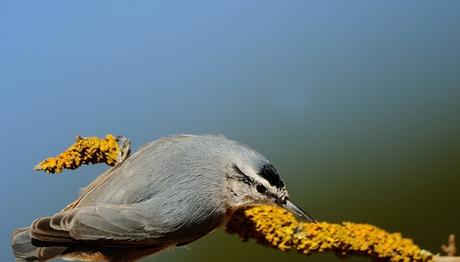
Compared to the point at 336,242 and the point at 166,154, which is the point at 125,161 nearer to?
the point at 166,154

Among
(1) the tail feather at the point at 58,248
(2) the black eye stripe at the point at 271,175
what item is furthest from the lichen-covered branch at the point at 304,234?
(1) the tail feather at the point at 58,248

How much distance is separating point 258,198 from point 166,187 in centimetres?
37

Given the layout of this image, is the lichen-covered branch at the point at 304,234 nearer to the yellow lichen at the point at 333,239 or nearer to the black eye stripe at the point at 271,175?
the yellow lichen at the point at 333,239

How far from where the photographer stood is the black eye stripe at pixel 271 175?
190 centimetres

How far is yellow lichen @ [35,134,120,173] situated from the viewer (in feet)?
6.68

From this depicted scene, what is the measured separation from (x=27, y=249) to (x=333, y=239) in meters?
1.26

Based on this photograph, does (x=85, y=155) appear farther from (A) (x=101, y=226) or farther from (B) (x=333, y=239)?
(B) (x=333, y=239)

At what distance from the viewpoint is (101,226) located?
1.96 m

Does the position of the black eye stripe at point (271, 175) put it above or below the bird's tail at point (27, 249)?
above

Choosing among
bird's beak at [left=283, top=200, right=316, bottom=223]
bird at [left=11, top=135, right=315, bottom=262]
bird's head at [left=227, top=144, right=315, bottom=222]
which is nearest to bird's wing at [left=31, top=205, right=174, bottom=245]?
bird at [left=11, top=135, right=315, bottom=262]

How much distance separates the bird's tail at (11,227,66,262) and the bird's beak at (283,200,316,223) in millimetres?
922

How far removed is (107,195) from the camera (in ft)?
6.68

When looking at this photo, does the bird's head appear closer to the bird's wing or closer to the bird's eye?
the bird's eye

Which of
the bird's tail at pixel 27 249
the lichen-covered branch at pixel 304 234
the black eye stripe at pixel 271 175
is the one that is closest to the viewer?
the lichen-covered branch at pixel 304 234
